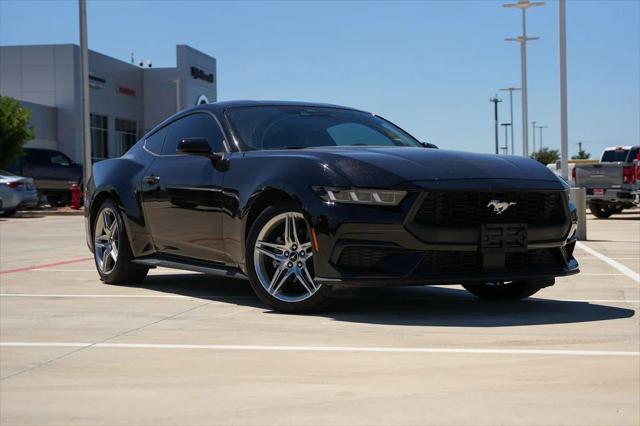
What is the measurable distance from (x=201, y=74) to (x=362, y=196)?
7551 cm

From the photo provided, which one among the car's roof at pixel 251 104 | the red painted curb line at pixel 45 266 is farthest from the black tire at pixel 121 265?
the red painted curb line at pixel 45 266

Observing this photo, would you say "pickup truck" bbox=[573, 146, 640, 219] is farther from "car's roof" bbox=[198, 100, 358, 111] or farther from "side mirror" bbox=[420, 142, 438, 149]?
"car's roof" bbox=[198, 100, 358, 111]

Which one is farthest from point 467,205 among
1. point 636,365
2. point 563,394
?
point 563,394

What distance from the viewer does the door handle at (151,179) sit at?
26.4 feet

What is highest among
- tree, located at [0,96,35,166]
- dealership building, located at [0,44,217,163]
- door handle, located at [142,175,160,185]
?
dealership building, located at [0,44,217,163]

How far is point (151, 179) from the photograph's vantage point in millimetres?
8133

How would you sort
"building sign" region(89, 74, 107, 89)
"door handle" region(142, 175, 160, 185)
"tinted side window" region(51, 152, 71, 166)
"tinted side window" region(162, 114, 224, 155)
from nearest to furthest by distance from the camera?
"tinted side window" region(162, 114, 224, 155) → "door handle" region(142, 175, 160, 185) → "tinted side window" region(51, 152, 71, 166) → "building sign" region(89, 74, 107, 89)

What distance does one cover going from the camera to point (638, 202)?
2483cm

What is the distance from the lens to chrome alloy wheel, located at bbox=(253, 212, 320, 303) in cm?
653

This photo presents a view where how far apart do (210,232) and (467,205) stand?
1983mm

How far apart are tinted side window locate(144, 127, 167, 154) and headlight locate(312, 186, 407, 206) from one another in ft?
8.32

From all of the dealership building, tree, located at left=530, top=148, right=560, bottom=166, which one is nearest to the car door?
the dealership building

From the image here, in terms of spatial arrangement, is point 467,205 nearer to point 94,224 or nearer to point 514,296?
point 514,296

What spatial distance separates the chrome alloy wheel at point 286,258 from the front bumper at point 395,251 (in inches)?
9.4
